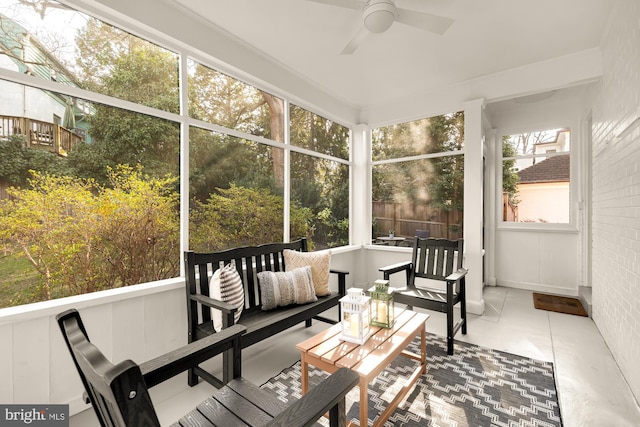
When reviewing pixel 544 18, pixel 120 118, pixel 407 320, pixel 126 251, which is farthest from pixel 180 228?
pixel 544 18

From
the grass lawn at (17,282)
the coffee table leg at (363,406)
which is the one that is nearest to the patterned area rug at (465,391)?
the coffee table leg at (363,406)

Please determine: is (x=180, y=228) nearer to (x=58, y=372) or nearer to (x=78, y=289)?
(x=78, y=289)

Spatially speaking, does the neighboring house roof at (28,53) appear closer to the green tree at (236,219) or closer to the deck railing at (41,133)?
the deck railing at (41,133)

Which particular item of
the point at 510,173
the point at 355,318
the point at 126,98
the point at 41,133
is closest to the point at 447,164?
the point at 510,173

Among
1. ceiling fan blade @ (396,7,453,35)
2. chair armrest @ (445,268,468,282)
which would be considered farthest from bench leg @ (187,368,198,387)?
ceiling fan blade @ (396,7,453,35)

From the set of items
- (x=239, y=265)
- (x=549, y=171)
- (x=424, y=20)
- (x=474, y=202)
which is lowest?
(x=239, y=265)

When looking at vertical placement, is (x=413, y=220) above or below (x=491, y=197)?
below

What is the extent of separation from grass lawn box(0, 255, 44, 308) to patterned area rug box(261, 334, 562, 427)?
160cm

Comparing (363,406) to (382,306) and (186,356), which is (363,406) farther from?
(186,356)

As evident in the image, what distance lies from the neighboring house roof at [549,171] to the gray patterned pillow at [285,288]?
3914 millimetres

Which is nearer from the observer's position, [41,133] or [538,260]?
[41,133]

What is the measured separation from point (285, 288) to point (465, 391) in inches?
59.3

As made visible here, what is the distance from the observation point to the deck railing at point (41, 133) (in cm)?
172

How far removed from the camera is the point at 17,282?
1768mm
